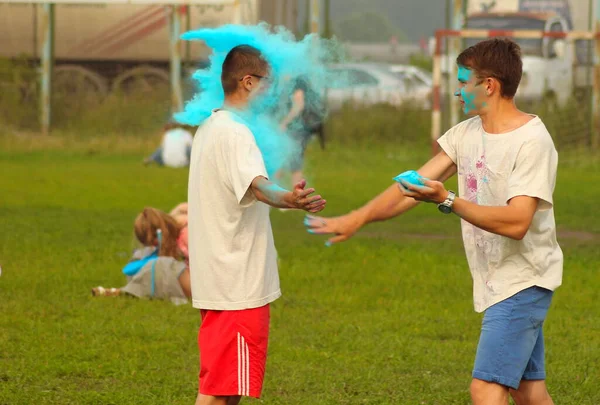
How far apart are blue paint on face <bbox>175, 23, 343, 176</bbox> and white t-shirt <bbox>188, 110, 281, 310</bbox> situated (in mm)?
162

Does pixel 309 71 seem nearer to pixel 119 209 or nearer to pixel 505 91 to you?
pixel 505 91

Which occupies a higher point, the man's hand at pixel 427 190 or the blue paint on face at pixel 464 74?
the blue paint on face at pixel 464 74

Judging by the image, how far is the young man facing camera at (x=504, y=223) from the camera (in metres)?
4.44

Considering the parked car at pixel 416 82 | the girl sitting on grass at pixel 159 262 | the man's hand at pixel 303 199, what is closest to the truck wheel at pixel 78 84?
the parked car at pixel 416 82

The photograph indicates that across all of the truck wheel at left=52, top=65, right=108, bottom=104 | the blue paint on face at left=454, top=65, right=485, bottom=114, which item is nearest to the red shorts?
the blue paint on face at left=454, top=65, right=485, bottom=114

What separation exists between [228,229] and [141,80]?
22.2 metres

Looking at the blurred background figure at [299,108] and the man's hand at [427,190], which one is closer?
the man's hand at [427,190]

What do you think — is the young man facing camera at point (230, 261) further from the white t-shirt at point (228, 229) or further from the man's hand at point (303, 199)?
the man's hand at point (303, 199)

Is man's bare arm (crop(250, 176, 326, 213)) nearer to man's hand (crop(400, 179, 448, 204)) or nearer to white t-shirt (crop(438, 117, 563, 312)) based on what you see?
man's hand (crop(400, 179, 448, 204))

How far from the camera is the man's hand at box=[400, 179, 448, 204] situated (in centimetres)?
417

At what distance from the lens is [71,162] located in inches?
822

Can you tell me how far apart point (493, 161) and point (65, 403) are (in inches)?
106

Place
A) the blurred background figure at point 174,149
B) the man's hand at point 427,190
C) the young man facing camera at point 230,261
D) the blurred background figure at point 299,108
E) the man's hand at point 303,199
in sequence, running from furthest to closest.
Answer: the blurred background figure at point 174,149
the blurred background figure at point 299,108
the young man facing camera at point 230,261
the man's hand at point 303,199
the man's hand at point 427,190

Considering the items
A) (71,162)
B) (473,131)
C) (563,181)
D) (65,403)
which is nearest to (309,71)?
(473,131)
